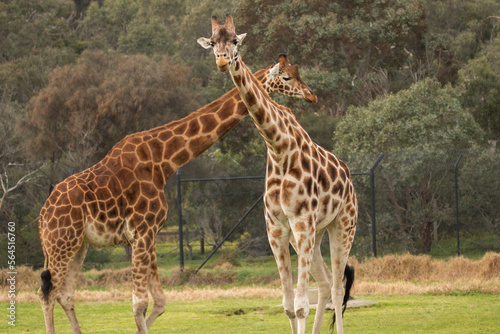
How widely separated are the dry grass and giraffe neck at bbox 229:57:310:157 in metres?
5.98

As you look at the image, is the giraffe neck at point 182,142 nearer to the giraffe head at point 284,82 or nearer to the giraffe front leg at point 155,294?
the giraffe head at point 284,82

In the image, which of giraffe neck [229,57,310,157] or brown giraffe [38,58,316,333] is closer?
giraffe neck [229,57,310,157]

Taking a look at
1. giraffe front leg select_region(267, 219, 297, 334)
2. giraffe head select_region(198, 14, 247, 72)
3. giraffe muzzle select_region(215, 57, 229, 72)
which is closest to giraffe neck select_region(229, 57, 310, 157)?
giraffe head select_region(198, 14, 247, 72)

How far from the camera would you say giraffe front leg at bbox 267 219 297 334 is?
6109mm

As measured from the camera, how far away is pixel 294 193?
19.7 feet

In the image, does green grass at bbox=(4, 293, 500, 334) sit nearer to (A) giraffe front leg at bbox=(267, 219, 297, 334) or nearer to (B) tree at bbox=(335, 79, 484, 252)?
(A) giraffe front leg at bbox=(267, 219, 297, 334)

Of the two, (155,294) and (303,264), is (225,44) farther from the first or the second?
(155,294)

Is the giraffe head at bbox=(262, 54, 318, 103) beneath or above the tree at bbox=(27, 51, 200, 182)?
beneath

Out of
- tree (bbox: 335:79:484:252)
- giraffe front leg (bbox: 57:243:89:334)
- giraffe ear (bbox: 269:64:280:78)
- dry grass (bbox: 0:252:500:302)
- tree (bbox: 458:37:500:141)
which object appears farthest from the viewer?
tree (bbox: 458:37:500:141)

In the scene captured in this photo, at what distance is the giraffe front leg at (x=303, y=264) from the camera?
5.87 m

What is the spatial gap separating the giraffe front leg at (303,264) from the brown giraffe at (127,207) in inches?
56.6

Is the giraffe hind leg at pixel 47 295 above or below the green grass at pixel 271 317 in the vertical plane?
above

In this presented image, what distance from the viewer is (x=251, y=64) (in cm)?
2822

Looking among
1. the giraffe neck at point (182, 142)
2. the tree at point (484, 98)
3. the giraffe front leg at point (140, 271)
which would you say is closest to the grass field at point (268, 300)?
the giraffe front leg at point (140, 271)
